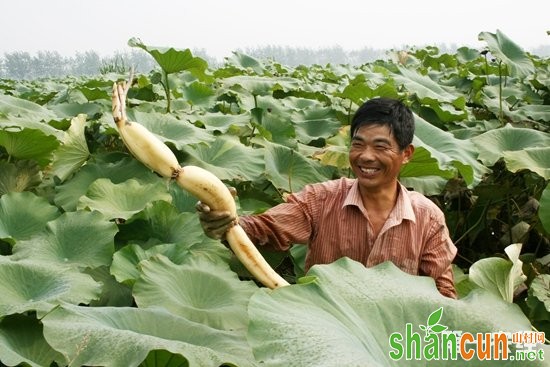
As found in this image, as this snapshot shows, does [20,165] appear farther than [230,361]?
Yes

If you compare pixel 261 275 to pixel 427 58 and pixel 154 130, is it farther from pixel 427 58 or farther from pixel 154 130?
pixel 427 58

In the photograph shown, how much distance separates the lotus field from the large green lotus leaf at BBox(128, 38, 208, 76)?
12 mm

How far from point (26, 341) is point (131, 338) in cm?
33

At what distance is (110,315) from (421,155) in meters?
1.43

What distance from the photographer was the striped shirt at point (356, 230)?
6.93 feet

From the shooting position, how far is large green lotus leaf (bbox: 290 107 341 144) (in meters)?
3.58

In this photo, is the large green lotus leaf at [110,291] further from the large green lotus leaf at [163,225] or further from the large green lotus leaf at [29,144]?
the large green lotus leaf at [29,144]

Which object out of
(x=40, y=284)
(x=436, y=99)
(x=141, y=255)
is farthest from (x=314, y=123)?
(x=40, y=284)

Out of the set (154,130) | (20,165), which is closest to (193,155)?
(154,130)

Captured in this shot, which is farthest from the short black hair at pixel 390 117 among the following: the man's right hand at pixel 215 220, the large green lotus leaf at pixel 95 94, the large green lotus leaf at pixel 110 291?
the large green lotus leaf at pixel 95 94

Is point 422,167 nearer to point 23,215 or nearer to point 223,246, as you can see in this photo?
point 223,246

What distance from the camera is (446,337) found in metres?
1.39

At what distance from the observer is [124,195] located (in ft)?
8.11

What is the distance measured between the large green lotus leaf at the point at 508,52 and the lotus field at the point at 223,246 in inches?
0.4
